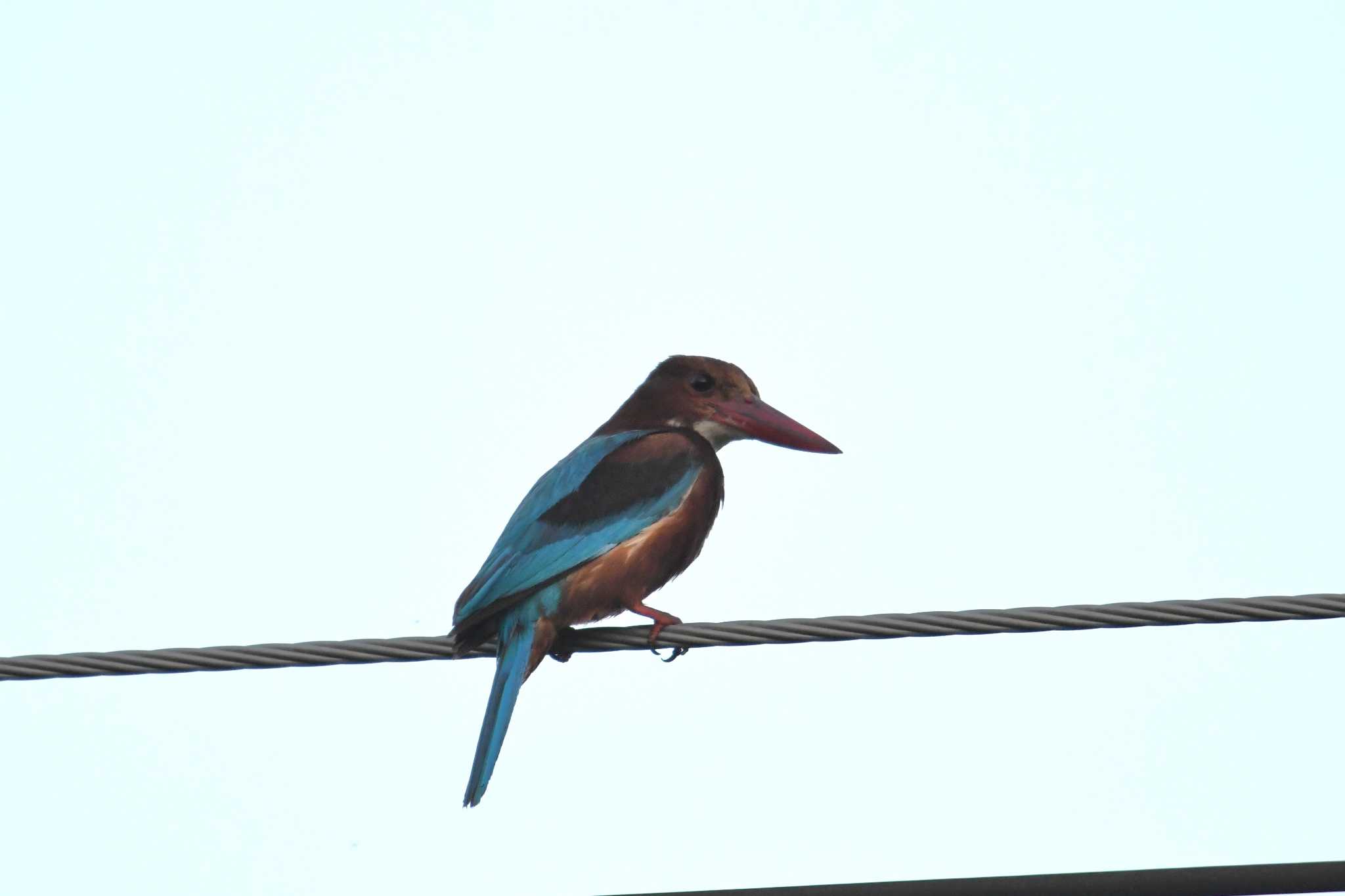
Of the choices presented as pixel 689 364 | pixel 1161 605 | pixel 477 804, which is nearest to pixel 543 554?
pixel 477 804

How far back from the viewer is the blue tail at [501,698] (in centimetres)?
406

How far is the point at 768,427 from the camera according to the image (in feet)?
18.1

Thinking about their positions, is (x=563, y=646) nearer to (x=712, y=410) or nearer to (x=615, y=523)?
(x=615, y=523)

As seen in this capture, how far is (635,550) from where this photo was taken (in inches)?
184

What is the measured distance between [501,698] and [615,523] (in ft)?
2.27

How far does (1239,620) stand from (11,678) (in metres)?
2.32

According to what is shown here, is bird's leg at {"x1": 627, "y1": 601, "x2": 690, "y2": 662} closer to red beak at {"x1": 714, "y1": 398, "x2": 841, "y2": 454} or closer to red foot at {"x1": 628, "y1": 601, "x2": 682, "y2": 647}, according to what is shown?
red foot at {"x1": 628, "y1": 601, "x2": 682, "y2": 647}

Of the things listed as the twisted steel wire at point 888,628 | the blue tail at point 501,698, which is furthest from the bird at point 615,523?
the twisted steel wire at point 888,628

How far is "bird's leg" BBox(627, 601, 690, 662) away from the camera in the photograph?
161 inches

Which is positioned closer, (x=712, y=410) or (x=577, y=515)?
(x=577, y=515)

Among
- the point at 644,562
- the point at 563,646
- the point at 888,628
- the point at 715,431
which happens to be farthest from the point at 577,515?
the point at 888,628

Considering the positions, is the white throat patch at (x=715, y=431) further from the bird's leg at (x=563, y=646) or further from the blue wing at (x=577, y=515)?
the bird's leg at (x=563, y=646)

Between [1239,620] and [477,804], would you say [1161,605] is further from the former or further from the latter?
[477,804]

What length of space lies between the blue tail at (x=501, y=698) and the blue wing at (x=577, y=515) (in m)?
0.12
